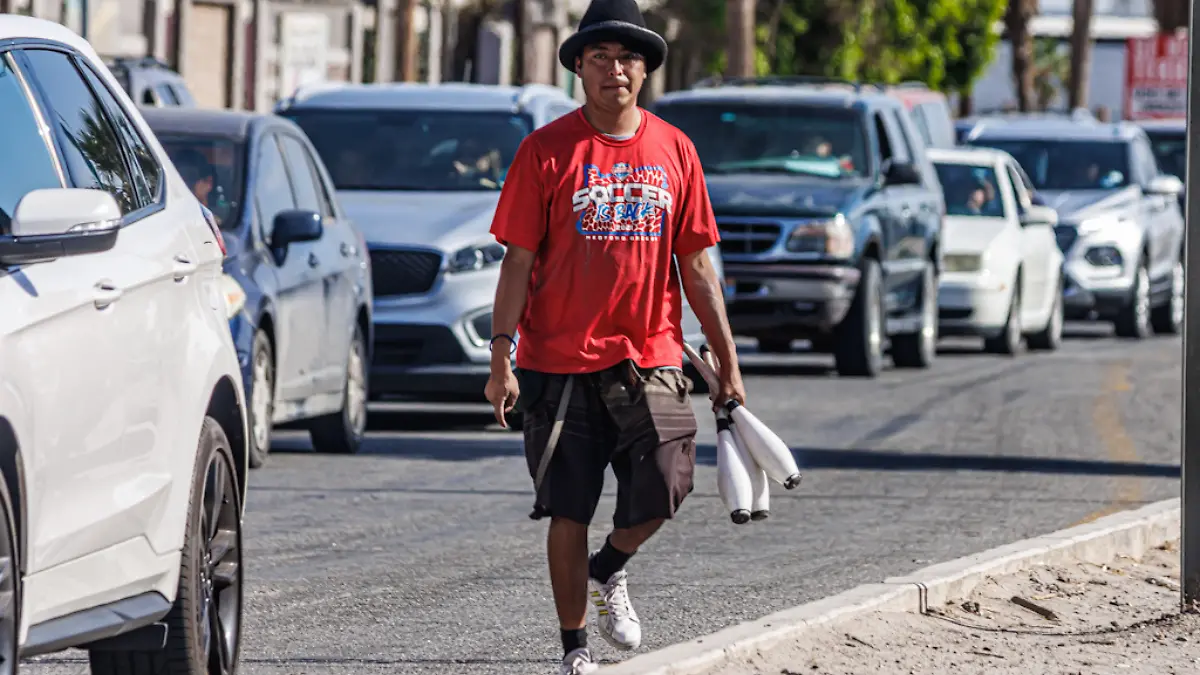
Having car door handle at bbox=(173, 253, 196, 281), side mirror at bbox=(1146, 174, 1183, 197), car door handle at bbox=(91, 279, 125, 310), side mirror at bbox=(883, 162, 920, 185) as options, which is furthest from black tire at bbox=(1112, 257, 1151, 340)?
car door handle at bbox=(91, 279, 125, 310)

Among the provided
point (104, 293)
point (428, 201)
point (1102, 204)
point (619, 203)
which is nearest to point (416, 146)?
point (428, 201)

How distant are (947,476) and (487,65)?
57.9 ft

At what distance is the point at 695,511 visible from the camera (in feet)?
37.1

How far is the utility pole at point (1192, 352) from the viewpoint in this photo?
8008 millimetres

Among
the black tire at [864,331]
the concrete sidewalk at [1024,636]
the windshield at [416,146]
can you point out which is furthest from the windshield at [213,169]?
the black tire at [864,331]

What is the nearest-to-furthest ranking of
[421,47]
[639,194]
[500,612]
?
[639,194] → [500,612] → [421,47]

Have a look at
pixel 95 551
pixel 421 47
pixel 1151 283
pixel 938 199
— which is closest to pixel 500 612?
pixel 95 551

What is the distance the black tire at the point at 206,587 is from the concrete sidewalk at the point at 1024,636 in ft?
3.92

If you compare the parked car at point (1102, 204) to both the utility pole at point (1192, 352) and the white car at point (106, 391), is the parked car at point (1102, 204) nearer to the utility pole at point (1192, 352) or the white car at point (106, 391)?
the utility pole at point (1192, 352)

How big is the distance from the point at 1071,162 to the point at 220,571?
71.8ft

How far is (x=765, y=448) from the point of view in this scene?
6680mm

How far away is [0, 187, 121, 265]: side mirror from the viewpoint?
5.09 m

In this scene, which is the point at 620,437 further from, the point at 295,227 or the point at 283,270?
the point at 283,270

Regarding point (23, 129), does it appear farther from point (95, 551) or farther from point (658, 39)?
point (658, 39)
